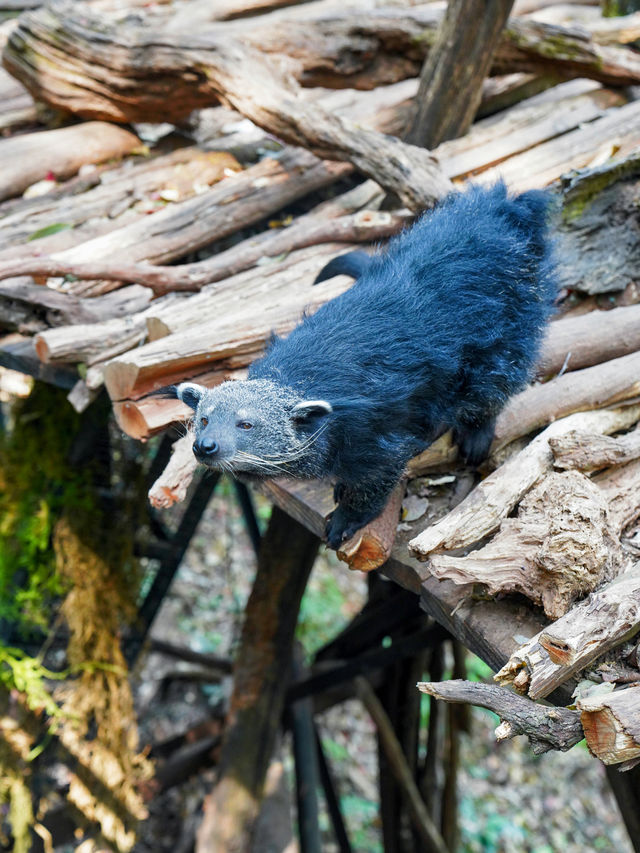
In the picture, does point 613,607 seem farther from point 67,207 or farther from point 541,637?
point 67,207

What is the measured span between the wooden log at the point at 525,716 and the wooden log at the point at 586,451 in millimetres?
768

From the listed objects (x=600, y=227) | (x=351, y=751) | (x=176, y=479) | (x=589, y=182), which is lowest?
(x=351, y=751)

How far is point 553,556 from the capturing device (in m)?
1.83

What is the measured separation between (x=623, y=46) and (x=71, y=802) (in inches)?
209

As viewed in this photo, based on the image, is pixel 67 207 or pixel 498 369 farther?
pixel 67 207

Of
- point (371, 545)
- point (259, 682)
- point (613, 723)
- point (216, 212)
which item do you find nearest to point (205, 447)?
point (371, 545)

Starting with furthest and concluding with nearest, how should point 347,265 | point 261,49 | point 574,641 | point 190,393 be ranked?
point 261,49 < point 347,265 < point 190,393 < point 574,641

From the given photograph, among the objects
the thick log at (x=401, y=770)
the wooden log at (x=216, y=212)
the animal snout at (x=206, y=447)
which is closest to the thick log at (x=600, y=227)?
the wooden log at (x=216, y=212)

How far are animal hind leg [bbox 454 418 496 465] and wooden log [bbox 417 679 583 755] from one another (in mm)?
920

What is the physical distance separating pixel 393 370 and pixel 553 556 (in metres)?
0.66

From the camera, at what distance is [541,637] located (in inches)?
65.2

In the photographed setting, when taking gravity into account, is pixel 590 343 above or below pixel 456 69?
below

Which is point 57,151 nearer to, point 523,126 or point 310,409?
point 523,126

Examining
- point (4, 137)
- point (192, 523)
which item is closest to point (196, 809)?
point (192, 523)
